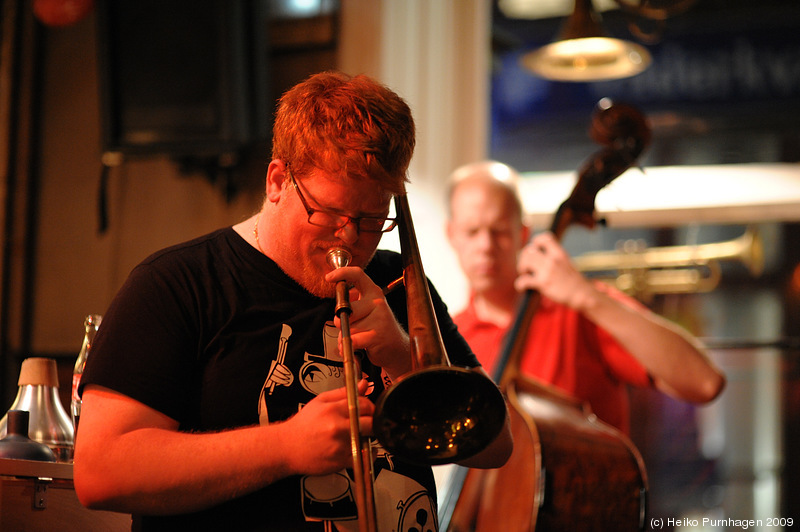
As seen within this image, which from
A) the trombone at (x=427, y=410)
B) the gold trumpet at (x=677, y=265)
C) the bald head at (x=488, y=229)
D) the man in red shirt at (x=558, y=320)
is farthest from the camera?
the gold trumpet at (x=677, y=265)

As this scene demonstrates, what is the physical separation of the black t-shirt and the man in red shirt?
1122mm

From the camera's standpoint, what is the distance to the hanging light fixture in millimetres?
2920

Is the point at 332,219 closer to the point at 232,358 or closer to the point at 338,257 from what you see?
the point at 338,257

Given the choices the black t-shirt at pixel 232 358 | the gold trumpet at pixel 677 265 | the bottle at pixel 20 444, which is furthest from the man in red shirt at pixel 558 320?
the gold trumpet at pixel 677 265

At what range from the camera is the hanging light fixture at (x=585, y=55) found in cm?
292

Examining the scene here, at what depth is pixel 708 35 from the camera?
4441 mm

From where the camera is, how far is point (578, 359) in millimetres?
2611

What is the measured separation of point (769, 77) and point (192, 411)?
12.7 feet

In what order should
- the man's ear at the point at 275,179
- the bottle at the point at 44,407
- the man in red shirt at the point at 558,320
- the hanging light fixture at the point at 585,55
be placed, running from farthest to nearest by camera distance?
1. the hanging light fixture at the point at 585,55
2. the man in red shirt at the point at 558,320
3. the bottle at the point at 44,407
4. the man's ear at the point at 275,179

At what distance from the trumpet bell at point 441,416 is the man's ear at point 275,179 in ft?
1.37

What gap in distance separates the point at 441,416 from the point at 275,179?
48cm

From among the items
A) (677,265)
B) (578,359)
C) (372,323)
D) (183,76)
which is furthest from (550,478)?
(183,76)

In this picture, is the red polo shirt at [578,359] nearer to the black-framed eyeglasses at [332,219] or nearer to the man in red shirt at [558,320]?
the man in red shirt at [558,320]

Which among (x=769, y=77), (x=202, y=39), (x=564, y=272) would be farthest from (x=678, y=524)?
(x=202, y=39)
